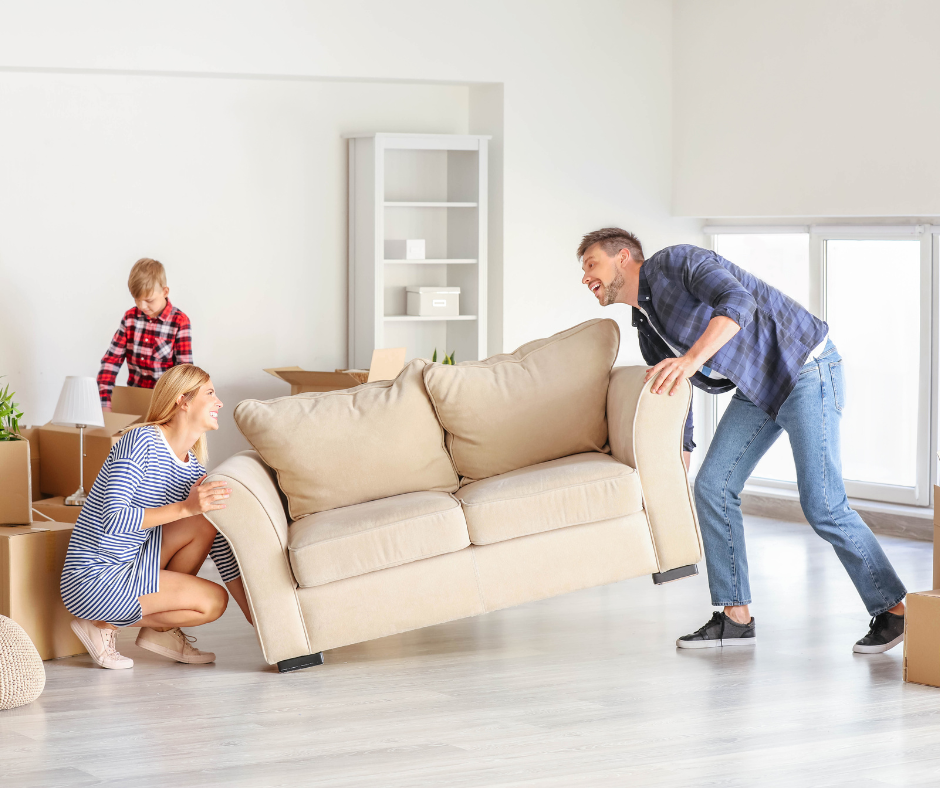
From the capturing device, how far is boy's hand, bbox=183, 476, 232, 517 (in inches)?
136

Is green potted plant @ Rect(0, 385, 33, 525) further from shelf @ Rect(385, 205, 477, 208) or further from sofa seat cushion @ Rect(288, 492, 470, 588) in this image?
shelf @ Rect(385, 205, 477, 208)

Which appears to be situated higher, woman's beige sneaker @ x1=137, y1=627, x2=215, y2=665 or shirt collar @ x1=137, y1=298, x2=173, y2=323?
shirt collar @ x1=137, y1=298, x2=173, y2=323

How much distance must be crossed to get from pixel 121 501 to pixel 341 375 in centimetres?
252

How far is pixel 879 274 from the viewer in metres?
6.14

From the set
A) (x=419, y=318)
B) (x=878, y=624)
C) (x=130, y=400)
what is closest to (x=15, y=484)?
(x=130, y=400)

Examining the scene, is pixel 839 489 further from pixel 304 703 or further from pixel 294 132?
pixel 294 132

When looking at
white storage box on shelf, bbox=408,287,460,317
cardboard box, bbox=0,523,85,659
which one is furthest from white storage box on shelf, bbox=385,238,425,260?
cardboard box, bbox=0,523,85,659

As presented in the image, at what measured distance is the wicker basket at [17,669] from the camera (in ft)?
10.7

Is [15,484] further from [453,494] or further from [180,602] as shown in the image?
[453,494]

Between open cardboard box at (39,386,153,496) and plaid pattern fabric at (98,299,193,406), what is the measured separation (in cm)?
23

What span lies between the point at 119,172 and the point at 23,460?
256cm

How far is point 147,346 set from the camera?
18.7ft

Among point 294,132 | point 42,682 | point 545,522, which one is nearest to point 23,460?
point 42,682

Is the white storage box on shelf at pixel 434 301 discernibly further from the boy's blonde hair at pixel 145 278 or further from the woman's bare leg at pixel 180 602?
the woman's bare leg at pixel 180 602
